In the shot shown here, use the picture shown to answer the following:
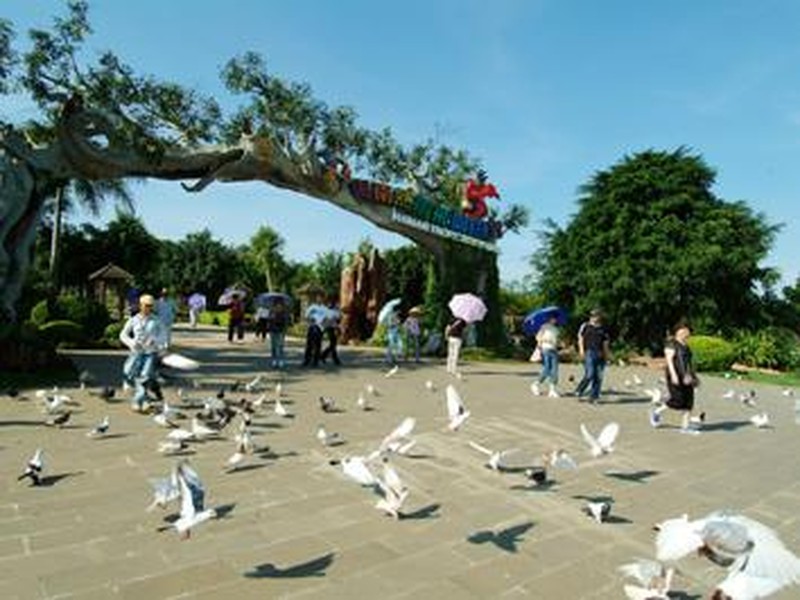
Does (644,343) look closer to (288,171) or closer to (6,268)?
(288,171)

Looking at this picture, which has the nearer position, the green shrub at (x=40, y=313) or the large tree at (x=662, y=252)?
the green shrub at (x=40, y=313)

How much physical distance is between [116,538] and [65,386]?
746cm

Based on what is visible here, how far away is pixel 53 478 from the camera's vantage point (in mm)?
6168

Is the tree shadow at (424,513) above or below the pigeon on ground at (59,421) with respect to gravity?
below

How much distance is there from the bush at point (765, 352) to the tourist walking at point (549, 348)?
14686 mm

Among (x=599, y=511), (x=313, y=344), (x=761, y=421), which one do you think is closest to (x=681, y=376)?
(x=761, y=421)

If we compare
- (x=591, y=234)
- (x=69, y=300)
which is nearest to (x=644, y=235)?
(x=591, y=234)

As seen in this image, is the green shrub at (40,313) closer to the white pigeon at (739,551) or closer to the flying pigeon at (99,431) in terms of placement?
the flying pigeon at (99,431)

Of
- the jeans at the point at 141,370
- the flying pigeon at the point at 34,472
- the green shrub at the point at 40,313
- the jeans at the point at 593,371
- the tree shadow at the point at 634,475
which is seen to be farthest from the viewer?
the green shrub at the point at 40,313

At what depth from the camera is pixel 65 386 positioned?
11516mm

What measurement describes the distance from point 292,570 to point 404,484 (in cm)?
207

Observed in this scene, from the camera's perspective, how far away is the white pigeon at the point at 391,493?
5371 mm

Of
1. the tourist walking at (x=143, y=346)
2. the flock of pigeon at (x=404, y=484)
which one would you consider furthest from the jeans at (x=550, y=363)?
the tourist walking at (x=143, y=346)

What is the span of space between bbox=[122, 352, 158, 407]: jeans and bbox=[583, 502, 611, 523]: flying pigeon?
5.96m
